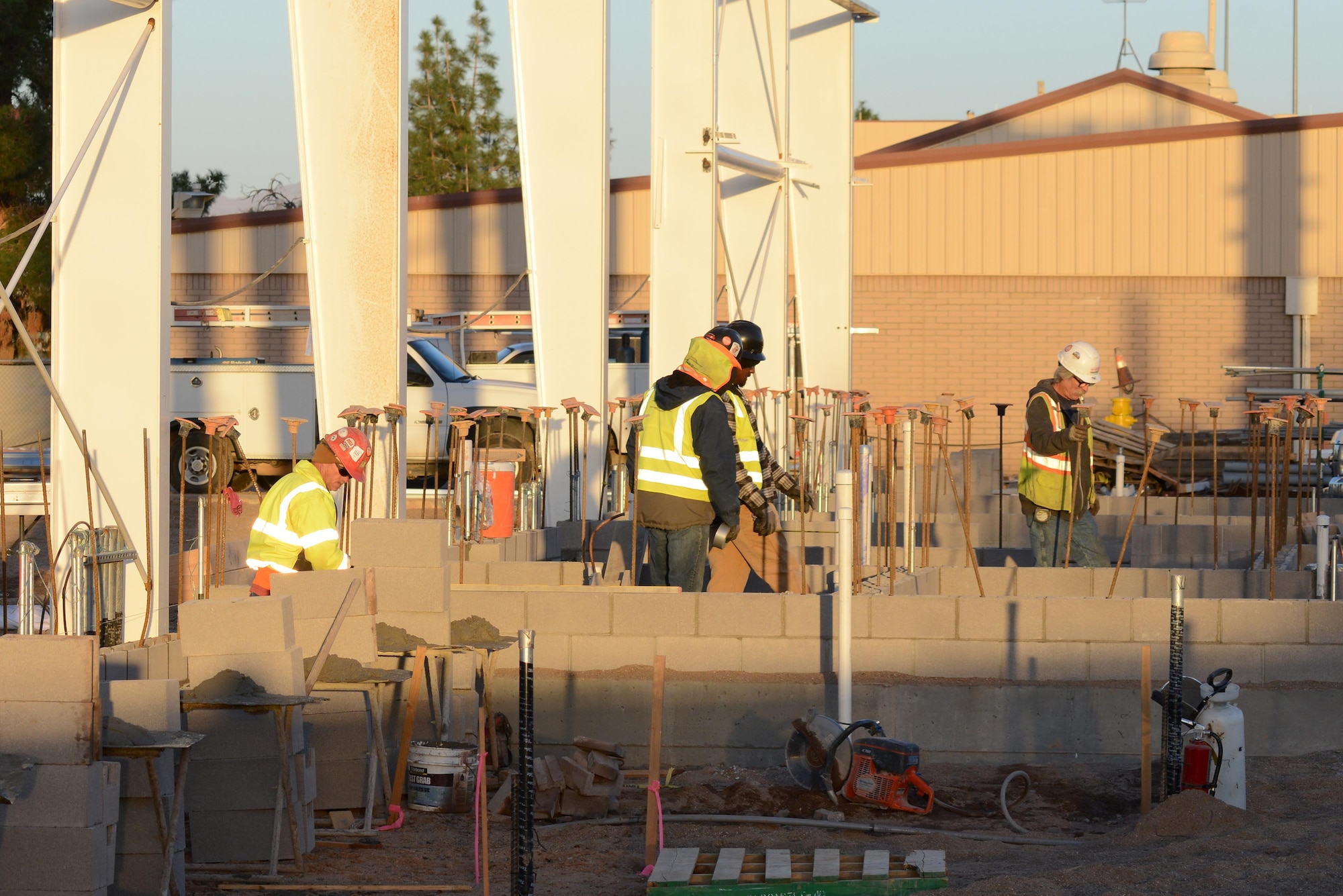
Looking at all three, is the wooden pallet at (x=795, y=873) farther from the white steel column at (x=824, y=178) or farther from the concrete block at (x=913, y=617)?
the white steel column at (x=824, y=178)

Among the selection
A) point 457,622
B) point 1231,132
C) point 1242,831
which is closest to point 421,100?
point 1231,132

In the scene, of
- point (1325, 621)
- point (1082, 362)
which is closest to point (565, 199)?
point (1082, 362)

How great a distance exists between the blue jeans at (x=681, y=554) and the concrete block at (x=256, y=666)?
263 cm

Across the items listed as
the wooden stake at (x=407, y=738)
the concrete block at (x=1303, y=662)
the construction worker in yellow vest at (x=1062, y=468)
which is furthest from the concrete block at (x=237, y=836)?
the construction worker in yellow vest at (x=1062, y=468)

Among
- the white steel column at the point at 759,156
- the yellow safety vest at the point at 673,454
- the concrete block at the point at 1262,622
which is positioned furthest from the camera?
the white steel column at the point at 759,156

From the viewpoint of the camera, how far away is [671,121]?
13.0 meters

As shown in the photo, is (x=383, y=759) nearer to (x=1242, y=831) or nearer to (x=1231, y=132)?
(x=1242, y=831)

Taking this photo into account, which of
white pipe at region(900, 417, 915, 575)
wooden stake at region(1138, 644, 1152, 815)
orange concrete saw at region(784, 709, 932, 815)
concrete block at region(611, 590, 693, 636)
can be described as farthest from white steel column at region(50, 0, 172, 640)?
wooden stake at region(1138, 644, 1152, 815)

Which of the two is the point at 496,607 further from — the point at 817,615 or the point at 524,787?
the point at 524,787

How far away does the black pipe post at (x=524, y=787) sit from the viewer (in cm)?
539

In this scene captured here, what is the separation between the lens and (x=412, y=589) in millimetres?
7727

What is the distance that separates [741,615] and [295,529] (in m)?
2.13

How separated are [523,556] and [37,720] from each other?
544cm

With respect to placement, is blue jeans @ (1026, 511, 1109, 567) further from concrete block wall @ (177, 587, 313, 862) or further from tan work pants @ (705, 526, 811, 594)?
concrete block wall @ (177, 587, 313, 862)
